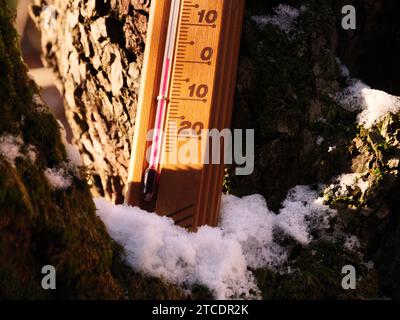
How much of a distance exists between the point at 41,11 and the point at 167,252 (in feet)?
4.66

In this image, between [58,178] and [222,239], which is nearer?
[58,178]

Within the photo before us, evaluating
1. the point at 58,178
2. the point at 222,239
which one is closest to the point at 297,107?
the point at 222,239

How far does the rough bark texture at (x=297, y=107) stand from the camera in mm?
1962

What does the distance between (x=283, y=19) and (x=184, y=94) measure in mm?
457

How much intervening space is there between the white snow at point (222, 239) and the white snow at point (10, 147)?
1.24 ft

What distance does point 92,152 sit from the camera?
2.54 m

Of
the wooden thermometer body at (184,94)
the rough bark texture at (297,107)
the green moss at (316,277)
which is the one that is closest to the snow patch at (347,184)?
the rough bark texture at (297,107)

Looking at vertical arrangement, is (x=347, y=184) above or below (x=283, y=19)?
below

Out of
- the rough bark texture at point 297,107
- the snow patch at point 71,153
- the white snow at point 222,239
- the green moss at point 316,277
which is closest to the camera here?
the snow patch at point 71,153

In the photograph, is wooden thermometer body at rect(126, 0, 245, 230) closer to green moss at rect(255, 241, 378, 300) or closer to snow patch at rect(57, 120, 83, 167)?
green moss at rect(255, 241, 378, 300)

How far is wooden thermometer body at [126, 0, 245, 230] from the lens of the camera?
6.61 feet

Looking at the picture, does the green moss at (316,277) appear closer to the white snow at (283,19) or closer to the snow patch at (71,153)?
the snow patch at (71,153)

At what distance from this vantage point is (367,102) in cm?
207

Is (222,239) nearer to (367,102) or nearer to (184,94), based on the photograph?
(184,94)
